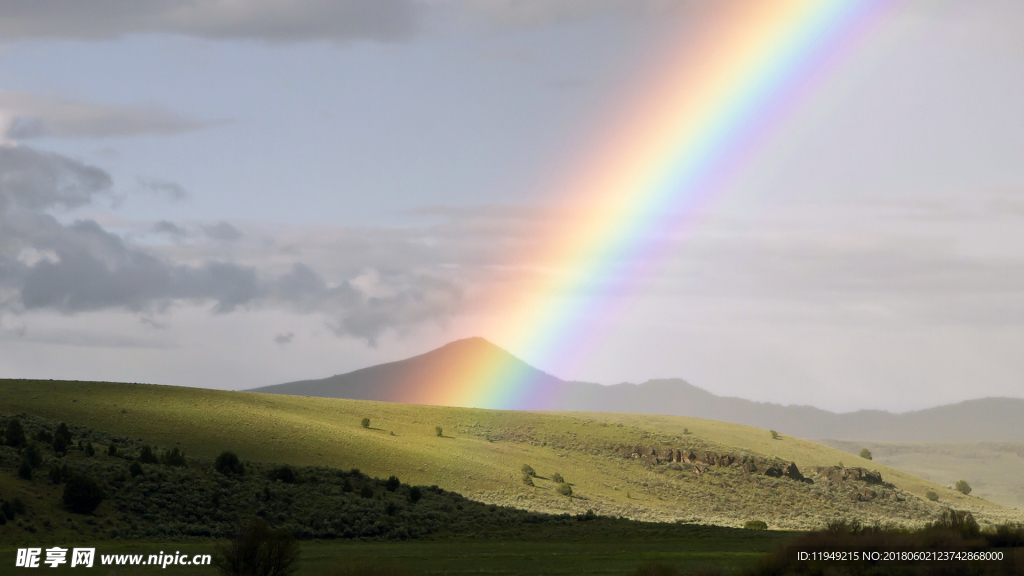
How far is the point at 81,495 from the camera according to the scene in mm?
39844

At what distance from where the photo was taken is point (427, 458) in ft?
241

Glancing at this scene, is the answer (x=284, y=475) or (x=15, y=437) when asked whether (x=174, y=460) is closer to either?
(x=284, y=475)

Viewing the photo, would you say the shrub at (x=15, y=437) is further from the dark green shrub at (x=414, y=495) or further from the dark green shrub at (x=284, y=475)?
the dark green shrub at (x=414, y=495)

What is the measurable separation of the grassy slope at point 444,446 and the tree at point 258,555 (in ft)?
115

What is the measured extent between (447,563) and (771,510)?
50117 millimetres

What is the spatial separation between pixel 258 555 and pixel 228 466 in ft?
87.1

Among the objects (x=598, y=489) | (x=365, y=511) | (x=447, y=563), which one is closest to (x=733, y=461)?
(x=598, y=489)

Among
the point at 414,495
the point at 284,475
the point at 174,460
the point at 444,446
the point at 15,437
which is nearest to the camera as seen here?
the point at 15,437

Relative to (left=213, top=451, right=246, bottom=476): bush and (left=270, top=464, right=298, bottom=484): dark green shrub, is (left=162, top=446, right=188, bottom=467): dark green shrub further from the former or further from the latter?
(left=270, top=464, right=298, bottom=484): dark green shrub

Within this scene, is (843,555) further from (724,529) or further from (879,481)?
(879,481)

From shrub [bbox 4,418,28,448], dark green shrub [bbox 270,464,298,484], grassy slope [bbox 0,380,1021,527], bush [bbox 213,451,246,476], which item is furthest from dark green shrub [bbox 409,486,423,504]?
shrub [bbox 4,418,28,448]

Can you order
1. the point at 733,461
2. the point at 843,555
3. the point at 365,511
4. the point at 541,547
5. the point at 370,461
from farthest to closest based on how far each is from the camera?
the point at 733,461 < the point at 370,461 < the point at 365,511 < the point at 541,547 < the point at 843,555

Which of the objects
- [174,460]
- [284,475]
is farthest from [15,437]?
[284,475]

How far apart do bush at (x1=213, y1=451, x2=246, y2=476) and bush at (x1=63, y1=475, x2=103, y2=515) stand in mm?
9360
